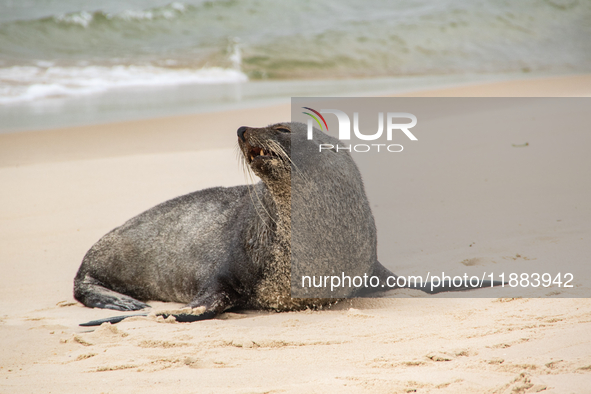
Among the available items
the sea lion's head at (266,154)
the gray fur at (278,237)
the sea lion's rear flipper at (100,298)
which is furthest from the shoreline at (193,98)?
the sea lion's head at (266,154)

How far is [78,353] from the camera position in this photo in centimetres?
296

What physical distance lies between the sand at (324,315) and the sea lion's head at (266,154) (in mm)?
827

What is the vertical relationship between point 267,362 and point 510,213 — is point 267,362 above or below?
below

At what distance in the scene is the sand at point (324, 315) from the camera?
244cm

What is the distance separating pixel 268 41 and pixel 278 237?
18.7 meters

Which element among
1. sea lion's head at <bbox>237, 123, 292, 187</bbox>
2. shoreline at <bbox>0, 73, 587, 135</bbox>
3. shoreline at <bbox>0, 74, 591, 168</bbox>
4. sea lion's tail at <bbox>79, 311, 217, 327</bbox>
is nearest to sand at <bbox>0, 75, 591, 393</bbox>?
sea lion's tail at <bbox>79, 311, 217, 327</bbox>

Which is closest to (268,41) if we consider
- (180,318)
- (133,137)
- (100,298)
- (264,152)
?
(133,137)

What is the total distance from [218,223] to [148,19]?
22962mm

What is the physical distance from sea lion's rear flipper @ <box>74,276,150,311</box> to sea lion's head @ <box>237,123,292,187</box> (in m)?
1.36

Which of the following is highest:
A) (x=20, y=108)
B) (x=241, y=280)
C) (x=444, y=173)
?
(x=20, y=108)

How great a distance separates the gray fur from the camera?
11.5 feet

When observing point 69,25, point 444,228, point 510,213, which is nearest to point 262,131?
point 444,228

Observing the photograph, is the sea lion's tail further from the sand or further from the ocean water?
the ocean water

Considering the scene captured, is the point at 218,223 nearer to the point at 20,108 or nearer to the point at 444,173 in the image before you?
the point at 444,173
